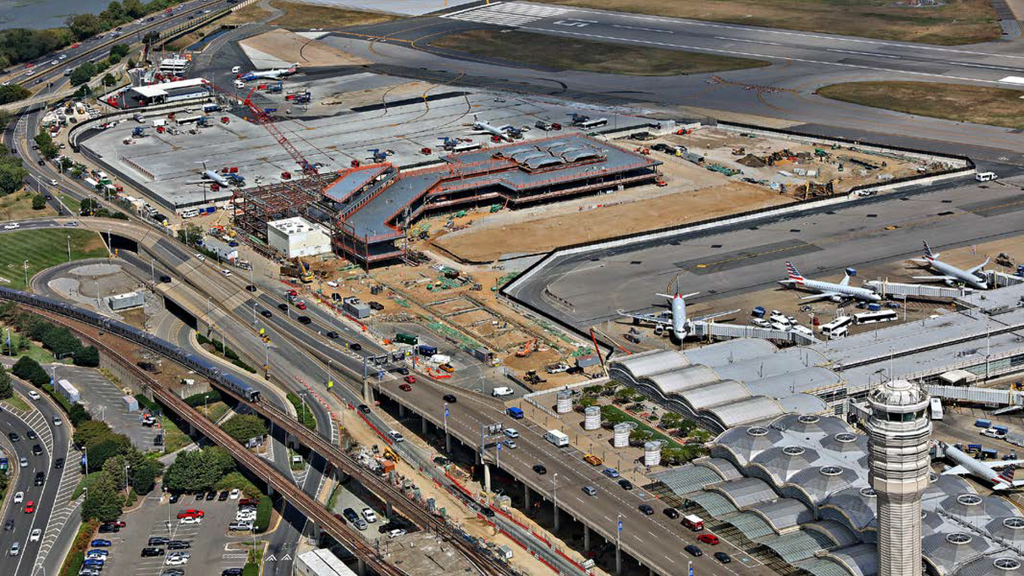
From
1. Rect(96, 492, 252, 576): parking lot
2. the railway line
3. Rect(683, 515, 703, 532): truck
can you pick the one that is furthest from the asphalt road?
Rect(683, 515, 703, 532): truck

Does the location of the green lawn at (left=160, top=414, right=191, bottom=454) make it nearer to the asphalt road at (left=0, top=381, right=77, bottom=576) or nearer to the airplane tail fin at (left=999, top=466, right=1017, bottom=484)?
the asphalt road at (left=0, top=381, right=77, bottom=576)

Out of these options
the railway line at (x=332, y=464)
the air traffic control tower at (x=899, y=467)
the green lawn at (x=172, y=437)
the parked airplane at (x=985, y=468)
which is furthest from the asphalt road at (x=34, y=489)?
the parked airplane at (x=985, y=468)

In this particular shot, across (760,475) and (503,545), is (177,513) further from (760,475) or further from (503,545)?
(760,475)

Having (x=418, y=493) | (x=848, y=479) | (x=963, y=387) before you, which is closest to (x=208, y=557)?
(x=418, y=493)

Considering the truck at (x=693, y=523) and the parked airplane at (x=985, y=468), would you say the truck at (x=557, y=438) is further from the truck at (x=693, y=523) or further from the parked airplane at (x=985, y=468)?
the parked airplane at (x=985, y=468)

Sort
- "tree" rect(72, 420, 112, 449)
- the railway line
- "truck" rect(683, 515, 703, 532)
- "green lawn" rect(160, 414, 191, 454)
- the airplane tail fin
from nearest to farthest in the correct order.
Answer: the railway line
"truck" rect(683, 515, 703, 532)
the airplane tail fin
"tree" rect(72, 420, 112, 449)
"green lawn" rect(160, 414, 191, 454)
